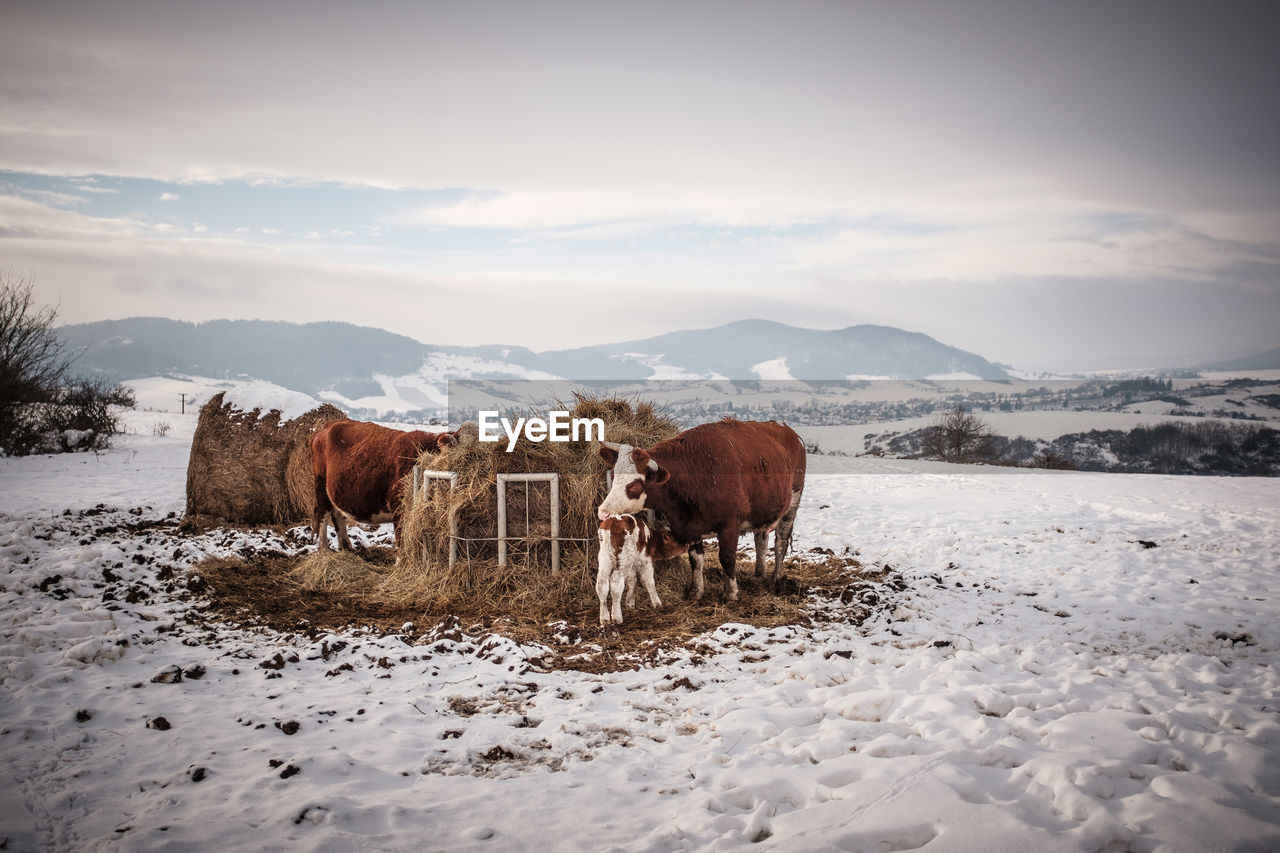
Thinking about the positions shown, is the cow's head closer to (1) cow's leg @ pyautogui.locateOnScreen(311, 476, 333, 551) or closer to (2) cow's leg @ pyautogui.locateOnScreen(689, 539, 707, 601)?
(2) cow's leg @ pyautogui.locateOnScreen(689, 539, 707, 601)

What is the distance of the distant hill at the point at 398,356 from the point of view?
54.4 m

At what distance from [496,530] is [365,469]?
2640mm

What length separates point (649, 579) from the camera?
7.51 metres

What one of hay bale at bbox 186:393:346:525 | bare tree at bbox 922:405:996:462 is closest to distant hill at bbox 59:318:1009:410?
bare tree at bbox 922:405:996:462

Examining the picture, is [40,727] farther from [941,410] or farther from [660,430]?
[941,410]

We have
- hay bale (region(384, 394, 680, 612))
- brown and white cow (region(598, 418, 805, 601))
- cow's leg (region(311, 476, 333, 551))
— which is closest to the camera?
brown and white cow (region(598, 418, 805, 601))

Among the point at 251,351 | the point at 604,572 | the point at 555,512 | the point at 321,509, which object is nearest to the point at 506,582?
the point at 555,512

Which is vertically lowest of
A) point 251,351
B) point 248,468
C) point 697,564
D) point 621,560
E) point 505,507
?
point 697,564

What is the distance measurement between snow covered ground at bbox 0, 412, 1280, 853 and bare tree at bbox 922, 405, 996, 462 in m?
26.5

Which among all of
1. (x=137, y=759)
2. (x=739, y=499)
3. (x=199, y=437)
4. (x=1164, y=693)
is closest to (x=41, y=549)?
(x=199, y=437)

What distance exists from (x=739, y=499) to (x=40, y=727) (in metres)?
6.31

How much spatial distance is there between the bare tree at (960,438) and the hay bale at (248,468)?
98.1ft

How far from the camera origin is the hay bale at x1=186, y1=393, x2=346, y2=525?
11719mm

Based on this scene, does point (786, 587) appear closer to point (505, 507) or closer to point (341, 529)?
point (505, 507)
